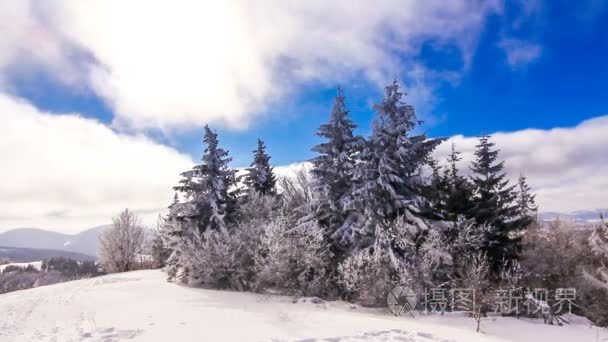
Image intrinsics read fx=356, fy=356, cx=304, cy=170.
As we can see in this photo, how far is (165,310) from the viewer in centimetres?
1738

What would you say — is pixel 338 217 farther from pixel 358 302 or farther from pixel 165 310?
pixel 165 310

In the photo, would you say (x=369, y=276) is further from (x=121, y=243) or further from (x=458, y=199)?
(x=121, y=243)

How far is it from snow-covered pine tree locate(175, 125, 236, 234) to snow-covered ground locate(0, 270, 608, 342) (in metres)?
6.67

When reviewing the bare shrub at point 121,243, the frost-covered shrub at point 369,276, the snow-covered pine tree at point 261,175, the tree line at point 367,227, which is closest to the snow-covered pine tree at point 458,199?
the tree line at point 367,227

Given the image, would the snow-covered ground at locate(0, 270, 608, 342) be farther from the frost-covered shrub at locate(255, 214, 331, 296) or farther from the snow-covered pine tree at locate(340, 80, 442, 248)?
the snow-covered pine tree at locate(340, 80, 442, 248)

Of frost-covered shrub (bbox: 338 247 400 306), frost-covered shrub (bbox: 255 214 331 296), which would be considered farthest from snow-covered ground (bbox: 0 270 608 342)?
frost-covered shrub (bbox: 255 214 331 296)

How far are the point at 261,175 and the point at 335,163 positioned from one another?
14.6 metres

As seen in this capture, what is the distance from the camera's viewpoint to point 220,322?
15.0 meters

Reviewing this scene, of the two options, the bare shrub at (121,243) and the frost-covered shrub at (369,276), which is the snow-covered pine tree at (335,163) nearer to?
the frost-covered shrub at (369,276)

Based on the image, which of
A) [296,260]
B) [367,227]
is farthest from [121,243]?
[367,227]

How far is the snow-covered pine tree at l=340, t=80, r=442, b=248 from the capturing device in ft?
75.6

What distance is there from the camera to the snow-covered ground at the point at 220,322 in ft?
42.9

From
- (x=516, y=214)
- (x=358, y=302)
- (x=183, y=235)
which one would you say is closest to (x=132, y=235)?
(x=183, y=235)

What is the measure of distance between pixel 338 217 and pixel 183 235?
43.9 feet
